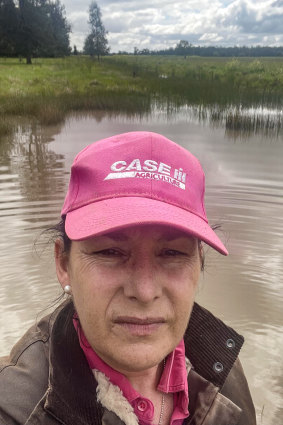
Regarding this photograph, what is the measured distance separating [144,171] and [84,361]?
56 cm

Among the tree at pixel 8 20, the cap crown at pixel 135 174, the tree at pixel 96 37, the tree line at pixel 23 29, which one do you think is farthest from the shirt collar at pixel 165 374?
the tree at pixel 96 37

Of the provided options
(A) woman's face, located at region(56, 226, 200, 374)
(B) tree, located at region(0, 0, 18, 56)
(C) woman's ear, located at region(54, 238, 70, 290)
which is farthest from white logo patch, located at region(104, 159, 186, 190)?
(B) tree, located at region(0, 0, 18, 56)

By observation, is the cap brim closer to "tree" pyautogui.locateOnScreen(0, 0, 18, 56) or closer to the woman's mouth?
the woman's mouth

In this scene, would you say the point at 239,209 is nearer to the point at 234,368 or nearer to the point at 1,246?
the point at 1,246

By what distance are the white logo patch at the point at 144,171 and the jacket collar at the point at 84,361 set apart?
461 millimetres

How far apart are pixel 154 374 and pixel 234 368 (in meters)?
0.42

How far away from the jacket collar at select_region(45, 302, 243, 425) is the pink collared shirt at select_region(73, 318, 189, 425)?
34 mm

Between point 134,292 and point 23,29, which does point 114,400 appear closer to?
point 134,292

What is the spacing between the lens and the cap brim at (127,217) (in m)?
1.14

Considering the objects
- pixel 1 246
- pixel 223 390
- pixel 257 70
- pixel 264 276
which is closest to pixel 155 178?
pixel 223 390

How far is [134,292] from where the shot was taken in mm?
1139

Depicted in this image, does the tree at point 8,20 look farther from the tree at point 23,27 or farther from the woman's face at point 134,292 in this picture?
the woman's face at point 134,292

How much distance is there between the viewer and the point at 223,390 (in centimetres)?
156

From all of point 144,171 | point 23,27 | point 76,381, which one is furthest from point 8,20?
point 76,381
